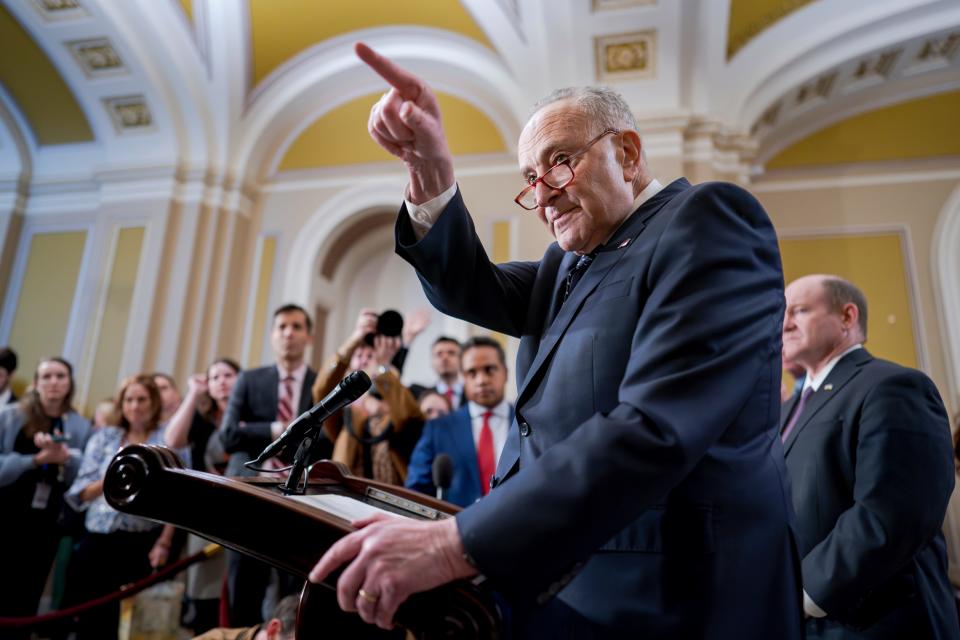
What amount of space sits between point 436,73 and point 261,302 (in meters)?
2.96

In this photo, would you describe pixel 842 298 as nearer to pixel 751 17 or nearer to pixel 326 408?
pixel 326 408

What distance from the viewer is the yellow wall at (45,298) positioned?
291 inches

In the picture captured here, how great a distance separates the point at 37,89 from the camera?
760 centimetres

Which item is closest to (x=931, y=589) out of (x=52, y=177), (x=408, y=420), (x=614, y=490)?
(x=614, y=490)

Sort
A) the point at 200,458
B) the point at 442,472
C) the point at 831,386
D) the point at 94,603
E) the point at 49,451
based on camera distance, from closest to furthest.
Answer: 1. the point at 831,386
2. the point at 442,472
3. the point at 94,603
4. the point at 49,451
5. the point at 200,458

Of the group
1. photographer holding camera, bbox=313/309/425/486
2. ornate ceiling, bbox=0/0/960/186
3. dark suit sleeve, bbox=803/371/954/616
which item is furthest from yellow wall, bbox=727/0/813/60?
dark suit sleeve, bbox=803/371/954/616

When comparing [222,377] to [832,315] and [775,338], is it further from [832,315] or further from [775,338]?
[775,338]

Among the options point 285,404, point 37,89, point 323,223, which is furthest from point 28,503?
point 37,89

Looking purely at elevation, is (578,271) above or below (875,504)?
above

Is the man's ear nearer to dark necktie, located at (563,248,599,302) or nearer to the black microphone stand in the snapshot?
dark necktie, located at (563,248,599,302)

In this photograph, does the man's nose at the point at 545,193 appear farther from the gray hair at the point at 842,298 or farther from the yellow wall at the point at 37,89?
the yellow wall at the point at 37,89

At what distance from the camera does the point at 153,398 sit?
3775 millimetres

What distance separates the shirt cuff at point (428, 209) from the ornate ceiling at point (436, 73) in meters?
5.25

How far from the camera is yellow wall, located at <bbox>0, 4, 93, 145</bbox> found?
23.5 feet
